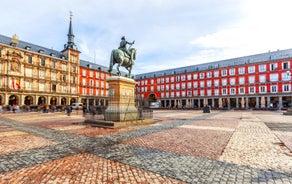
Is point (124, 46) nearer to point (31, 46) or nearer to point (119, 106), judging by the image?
point (119, 106)

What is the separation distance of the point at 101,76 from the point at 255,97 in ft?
163

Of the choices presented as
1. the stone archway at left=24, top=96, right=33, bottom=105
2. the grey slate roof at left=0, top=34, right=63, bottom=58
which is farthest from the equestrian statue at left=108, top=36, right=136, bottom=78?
the grey slate roof at left=0, top=34, right=63, bottom=58

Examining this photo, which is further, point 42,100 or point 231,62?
point 231,62

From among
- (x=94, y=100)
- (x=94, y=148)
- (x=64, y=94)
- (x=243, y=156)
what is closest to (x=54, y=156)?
(x=94, y=148)

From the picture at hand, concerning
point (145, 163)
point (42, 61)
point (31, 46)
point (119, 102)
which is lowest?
point (145, 163)

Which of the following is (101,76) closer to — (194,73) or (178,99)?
(178,99)

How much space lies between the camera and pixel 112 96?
10.4 meters

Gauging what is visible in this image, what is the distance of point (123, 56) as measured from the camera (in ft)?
37.0

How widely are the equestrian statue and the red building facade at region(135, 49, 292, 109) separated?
1094 inches

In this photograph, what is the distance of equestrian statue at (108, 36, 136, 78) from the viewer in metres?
11.0

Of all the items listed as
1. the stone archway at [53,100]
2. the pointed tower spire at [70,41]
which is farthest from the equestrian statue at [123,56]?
the pointed tower spire at [70,41]

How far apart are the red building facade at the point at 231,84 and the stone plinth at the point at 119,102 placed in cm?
2892

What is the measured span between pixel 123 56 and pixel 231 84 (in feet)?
153

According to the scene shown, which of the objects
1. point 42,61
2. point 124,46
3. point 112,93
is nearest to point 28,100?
point 42,61
